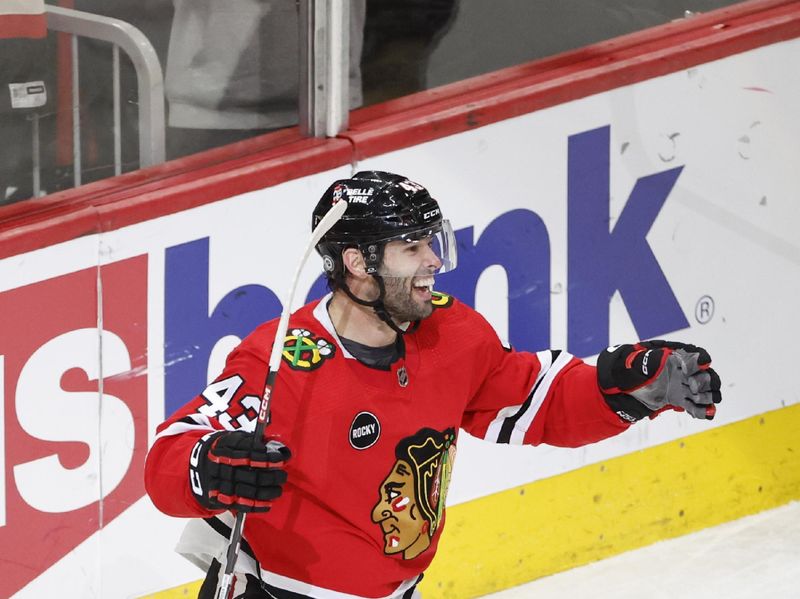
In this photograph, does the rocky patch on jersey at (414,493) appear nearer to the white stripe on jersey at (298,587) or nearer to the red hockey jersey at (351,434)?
the red hockey jersey at (351,434)

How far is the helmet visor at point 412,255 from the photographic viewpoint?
10.4ft

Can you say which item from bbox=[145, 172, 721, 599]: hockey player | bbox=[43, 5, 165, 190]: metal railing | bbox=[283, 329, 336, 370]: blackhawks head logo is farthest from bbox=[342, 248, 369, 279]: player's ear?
bbox=[43, 5, 165, 190]: metal railing

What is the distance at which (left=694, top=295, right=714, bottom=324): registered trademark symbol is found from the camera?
4.86 metres

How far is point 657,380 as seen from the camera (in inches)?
127

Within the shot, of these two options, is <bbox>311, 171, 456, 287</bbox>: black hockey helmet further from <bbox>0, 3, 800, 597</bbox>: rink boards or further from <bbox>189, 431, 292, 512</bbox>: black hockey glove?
<bbox>0, 3, 800, 597</bbox>: rink boards

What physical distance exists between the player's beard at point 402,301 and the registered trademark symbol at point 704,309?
182 cm

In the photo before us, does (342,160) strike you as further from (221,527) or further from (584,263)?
(221,527)

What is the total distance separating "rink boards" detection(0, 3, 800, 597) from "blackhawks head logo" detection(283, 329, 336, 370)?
2.52ft

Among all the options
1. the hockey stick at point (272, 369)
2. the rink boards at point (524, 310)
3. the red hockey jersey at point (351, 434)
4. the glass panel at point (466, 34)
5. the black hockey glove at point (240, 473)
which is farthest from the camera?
the glass panel at point (466, 34)

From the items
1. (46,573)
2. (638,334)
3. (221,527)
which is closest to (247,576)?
(221,527)

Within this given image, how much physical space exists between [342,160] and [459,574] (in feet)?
3.70

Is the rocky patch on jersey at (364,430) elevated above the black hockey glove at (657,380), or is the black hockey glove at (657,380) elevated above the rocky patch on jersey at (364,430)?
the black hockey glove at (657,380)

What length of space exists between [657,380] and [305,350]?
64cm

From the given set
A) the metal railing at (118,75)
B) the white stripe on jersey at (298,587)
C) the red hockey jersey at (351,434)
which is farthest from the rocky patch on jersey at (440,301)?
the metal railing at (118,75)
